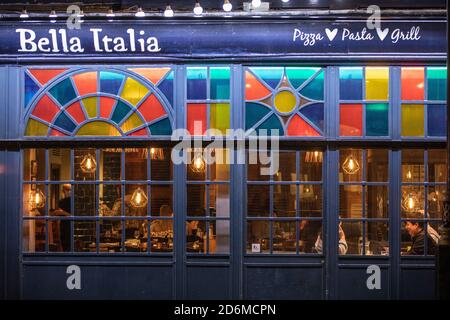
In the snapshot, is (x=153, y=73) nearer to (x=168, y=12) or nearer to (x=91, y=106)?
(x=168, y=12)

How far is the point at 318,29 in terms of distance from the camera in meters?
10.0

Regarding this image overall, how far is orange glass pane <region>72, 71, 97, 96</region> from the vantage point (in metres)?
10.2

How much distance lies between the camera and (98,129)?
10.2 meters

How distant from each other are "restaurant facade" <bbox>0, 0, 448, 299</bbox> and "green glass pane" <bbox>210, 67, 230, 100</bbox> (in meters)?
0.02

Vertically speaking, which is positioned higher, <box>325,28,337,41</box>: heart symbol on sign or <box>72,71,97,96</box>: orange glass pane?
<box>325,28,337,41</box>: heart symbol on sign

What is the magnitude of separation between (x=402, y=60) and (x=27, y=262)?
6.67 m

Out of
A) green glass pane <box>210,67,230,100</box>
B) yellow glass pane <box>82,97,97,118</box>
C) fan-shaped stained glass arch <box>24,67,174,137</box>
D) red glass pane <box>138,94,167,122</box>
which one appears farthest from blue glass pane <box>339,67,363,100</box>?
yellow glass pane <box>82,97,97,118</box>

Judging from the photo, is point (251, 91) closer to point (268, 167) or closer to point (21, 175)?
point (268, 167)

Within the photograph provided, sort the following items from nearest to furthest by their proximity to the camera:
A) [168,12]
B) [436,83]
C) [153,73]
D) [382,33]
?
[168,12] < [382,33] < [436,83] < [153,73]

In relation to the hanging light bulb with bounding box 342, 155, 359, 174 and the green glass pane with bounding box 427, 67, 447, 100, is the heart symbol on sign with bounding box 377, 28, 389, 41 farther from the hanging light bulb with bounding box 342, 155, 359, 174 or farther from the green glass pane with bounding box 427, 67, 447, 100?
the hanging light bulb with bounding box 342, 155, 359, 174

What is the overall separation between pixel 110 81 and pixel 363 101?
3.99 m

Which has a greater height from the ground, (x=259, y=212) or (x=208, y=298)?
(x=259, y=212)

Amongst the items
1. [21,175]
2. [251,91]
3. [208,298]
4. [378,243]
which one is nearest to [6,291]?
[21,175]

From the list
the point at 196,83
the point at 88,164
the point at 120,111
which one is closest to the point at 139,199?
the point at 88,164
